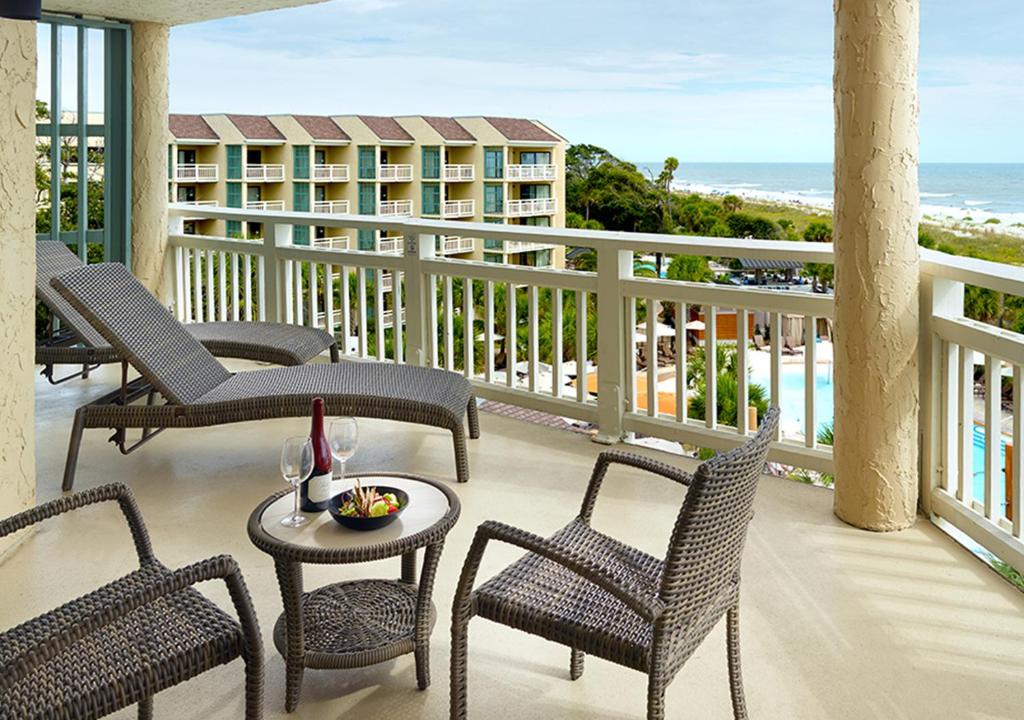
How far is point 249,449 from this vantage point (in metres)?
4.60

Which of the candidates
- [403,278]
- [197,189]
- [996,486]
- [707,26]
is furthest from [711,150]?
[996,486]

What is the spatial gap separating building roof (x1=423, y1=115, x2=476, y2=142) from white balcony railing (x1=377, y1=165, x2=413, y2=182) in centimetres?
80

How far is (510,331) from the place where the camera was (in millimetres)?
5078

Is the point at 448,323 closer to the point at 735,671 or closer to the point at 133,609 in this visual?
the point at 735,671

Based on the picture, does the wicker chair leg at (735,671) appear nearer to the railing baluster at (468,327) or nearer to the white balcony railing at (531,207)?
the railing baluster at (468,327)

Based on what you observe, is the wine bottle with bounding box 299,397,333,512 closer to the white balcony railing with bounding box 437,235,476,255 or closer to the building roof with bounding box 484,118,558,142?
→ the white balcony railing with bounding box 437,235,476,255

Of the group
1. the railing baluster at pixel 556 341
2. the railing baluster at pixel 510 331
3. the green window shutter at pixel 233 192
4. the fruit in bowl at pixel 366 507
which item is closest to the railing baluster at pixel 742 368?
the railing baluster at pixel 556 341

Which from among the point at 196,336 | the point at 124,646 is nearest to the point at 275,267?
the point at 196,336

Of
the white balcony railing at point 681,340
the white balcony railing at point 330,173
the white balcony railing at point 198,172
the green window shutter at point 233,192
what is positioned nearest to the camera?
the white balcony railing at point 681,340

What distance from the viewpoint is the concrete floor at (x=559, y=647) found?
2381mm

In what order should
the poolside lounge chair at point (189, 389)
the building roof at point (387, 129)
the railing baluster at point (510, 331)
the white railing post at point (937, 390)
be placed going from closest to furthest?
the white railing post at point (937, 390) → the poolside lounge chair at point (189, 389) → the railing baluster at point (510, 331) → the building roof at point (387, 129)

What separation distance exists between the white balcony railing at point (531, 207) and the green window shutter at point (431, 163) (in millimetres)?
1868

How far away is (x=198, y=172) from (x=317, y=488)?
12.4 m

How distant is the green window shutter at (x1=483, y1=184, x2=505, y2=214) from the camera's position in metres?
11.7
